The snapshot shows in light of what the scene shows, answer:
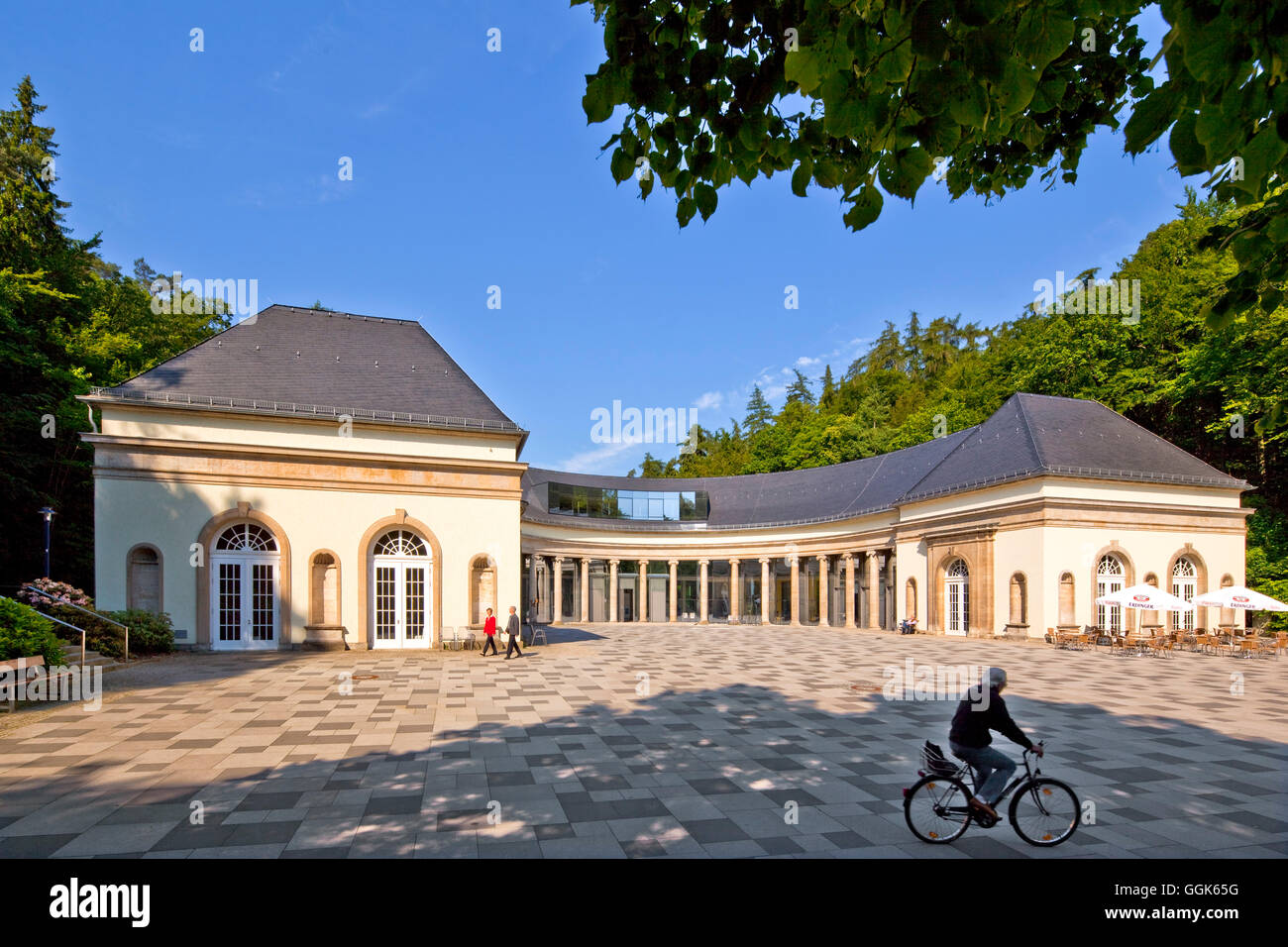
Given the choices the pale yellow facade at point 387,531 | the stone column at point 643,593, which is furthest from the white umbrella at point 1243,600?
the stone column at point 643,593

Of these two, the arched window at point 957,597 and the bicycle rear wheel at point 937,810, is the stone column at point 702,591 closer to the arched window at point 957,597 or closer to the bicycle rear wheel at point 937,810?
the arched window at point 957,597

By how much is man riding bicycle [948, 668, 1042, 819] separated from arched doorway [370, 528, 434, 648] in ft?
62.7

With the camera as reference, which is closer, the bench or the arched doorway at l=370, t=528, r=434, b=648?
the bench

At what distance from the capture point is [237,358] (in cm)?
2328

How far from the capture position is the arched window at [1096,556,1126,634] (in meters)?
28.5

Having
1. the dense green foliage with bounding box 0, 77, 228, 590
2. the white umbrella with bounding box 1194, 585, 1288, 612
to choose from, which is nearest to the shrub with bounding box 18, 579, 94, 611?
the dense green foliage with bounding box 0, 77, 228, 590

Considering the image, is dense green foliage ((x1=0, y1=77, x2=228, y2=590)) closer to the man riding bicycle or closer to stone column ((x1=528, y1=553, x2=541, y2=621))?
stone column ((x1=528, y1=553, x2=541, y2=621))

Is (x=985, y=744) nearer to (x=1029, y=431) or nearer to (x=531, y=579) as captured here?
(x=1029, y=431)

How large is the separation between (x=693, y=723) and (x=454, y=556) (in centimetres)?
1338

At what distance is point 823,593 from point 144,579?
113 feet

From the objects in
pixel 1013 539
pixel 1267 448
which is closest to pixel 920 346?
pixel 1267 448

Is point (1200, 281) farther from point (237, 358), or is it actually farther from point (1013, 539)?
point (237, 358)

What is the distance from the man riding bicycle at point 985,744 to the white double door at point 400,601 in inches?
754

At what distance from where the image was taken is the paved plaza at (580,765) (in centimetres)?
650
